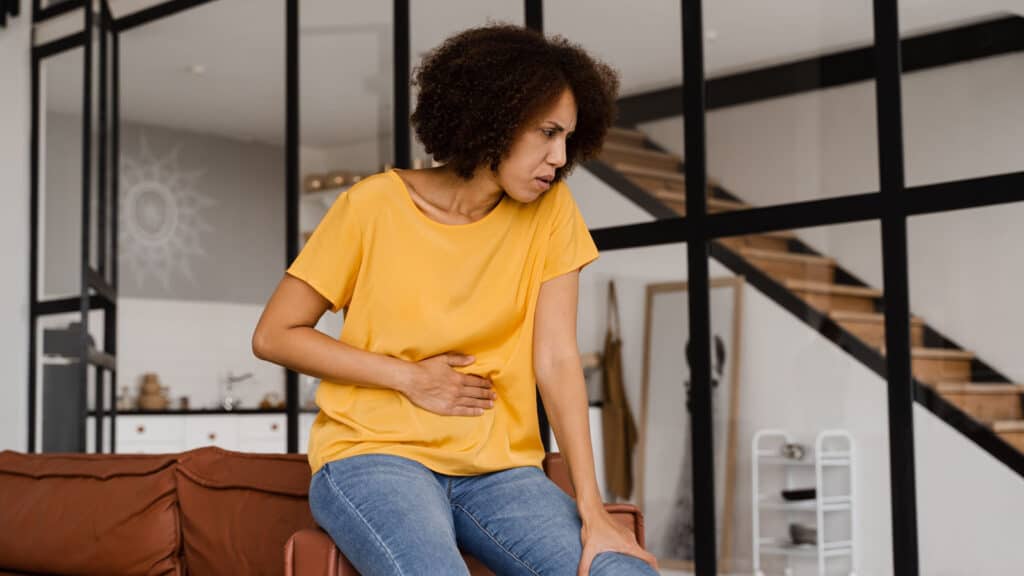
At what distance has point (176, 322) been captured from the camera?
702 cm

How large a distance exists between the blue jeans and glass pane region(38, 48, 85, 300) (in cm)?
426

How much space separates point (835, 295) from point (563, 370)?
1466mm

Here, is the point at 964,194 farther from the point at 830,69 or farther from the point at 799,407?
the point at 799,407

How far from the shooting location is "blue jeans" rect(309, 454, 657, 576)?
5.27 ft

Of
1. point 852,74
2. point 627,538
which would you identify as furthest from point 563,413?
point 852,74

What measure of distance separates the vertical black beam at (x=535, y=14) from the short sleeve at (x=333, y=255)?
2.17 metres

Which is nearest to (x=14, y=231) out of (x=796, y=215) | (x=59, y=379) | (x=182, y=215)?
(x=59, y=379)

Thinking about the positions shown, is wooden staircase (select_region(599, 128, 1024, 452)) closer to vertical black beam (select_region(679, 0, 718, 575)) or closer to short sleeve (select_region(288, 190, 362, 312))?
vertical black beam (select_region(679, 0, 718, 575))

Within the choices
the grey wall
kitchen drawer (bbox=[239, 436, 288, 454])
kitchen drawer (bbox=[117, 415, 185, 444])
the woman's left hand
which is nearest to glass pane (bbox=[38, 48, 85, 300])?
the grey wall

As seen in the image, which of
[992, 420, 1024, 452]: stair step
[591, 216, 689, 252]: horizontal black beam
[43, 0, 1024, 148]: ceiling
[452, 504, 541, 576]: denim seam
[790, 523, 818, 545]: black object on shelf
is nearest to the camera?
[452, 504, 541, 576]: denim seam

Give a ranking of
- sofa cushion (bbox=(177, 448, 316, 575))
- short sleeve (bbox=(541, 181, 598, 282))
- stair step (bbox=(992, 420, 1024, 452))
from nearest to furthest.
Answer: short sleeve (bbox=(541, 181, 598, 282)), sofa cushion (bbox=(177, 448, 316, 575)), stair step (bbox=(992, 420, 1024, 452))

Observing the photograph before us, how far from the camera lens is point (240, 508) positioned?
8.18 ft

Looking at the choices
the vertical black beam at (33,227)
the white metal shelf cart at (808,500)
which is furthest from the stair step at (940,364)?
the vertical black beam at (33,227)

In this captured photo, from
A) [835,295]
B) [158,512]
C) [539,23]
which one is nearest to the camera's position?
[158,512]
